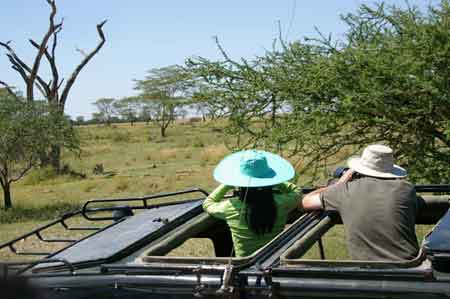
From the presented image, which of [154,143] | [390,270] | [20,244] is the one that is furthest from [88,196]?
[154,143]

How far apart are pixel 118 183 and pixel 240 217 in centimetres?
1992

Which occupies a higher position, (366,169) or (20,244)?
(366,169)

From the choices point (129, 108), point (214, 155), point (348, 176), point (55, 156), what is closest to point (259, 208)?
point (348, 176)

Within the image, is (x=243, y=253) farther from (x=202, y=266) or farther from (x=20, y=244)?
(x=20, y=244)

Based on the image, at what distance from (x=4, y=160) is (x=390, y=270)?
1804 cm

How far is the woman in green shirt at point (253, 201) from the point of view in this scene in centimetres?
394

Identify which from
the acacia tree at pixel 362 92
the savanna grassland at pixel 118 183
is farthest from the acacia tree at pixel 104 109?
the acacia tree at pixel 362 92

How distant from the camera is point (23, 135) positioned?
1991cm

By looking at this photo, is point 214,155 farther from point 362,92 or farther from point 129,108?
point 129,108

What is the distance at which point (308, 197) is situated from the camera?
3.99 m

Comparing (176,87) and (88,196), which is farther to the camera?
(88,196)

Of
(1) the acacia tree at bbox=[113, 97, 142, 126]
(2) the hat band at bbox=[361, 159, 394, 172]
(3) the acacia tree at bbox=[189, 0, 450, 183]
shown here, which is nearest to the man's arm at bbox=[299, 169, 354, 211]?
(2) the hat band at bbox=[361, 159, 394, 172]

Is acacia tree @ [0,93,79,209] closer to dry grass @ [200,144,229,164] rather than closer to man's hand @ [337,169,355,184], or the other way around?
dry grass @ [200,144,229,164]

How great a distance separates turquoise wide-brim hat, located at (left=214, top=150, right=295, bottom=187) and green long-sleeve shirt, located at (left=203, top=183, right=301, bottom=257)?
0.41ft
